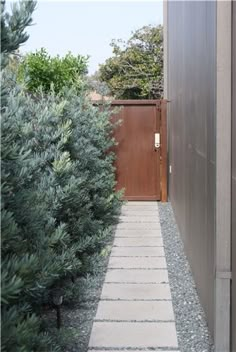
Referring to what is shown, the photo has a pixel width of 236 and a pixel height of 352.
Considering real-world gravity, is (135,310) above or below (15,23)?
below

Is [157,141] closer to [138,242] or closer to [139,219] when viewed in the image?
[139,219]

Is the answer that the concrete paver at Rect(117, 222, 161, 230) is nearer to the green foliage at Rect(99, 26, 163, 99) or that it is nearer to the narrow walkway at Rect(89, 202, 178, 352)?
the narrow walkway at Rect(89, 202, 178, 352)

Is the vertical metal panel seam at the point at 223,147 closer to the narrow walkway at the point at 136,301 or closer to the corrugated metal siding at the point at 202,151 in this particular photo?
the corrugated metal siding at the point at 202,151

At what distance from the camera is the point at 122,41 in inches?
941

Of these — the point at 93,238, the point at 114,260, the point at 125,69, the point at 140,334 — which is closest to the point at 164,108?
the point at 114,260

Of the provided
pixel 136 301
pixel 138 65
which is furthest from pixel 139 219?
pixel 138 65

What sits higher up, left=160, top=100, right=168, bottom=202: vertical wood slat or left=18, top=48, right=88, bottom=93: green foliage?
left=18, top=48, right=88, bottom=93: green foliage

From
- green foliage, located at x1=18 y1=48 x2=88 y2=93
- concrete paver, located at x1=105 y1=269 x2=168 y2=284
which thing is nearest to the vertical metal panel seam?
concrete paver, located at x1=105 y1=269 x2=168 y2=284

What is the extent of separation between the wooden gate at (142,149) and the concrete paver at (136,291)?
17.7 ft

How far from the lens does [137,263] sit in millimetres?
5566

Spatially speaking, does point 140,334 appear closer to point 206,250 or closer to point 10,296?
point 206,250

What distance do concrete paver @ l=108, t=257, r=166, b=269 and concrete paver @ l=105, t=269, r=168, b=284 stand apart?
121mm

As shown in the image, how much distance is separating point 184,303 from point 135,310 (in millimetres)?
428

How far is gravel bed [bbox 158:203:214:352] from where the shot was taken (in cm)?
347
